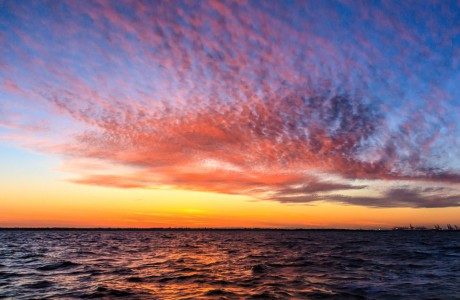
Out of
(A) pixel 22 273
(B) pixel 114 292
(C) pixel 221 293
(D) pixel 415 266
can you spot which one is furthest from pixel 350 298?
(A) pixel 22 273

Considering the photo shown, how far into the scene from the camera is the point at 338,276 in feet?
78.2

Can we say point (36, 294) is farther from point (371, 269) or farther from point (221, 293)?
point (371, 269)

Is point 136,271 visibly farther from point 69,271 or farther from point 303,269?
point 303,269

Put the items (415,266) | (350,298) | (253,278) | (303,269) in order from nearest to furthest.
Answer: (350,298) → (253,278) → (303,269) → (415,266)

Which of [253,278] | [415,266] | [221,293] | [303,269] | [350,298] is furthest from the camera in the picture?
[415,266]

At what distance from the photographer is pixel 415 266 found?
97.0 feet

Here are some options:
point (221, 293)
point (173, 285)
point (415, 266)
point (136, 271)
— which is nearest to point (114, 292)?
point (173, 285)

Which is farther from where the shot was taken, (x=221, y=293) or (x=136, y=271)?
(x=136, y=271)

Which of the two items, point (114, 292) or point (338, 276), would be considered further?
point (338, 276)

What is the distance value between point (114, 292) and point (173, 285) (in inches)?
151

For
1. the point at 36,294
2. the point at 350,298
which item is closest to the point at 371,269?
the point at 350,298

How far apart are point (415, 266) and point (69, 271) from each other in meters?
30.1

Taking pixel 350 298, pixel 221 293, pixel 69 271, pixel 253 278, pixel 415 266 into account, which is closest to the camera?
pixel 350 298

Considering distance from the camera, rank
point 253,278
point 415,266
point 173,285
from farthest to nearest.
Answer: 1. point 415,266
2. point 253,278
3. point 173,285
